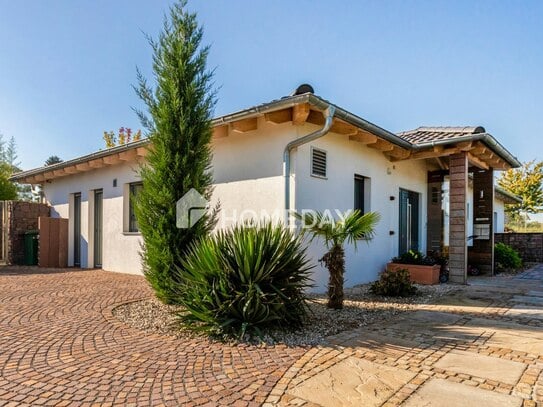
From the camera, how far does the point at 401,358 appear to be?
3.89 m

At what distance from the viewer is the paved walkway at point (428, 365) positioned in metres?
3.00

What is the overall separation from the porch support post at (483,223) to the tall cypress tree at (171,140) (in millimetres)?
9551

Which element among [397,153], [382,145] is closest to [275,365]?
[382,145]

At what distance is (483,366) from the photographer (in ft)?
12.2

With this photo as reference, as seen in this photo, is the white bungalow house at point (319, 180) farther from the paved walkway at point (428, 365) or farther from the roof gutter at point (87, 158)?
the paved walkway at point (428, 365)

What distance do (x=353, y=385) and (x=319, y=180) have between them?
16.4ft

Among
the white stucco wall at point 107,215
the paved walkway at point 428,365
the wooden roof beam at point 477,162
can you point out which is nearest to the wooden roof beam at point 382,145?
the wooden roof beam at point 477,162

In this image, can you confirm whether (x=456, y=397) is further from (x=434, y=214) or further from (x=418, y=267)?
(x=434, y=214)

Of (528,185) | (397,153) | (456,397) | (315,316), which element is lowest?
(315,316)

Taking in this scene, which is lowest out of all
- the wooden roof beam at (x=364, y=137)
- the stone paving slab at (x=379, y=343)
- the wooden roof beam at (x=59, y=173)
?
the stone paving slab at (x=379, y=343)

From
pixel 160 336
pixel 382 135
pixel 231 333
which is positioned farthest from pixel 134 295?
pixel 382 135

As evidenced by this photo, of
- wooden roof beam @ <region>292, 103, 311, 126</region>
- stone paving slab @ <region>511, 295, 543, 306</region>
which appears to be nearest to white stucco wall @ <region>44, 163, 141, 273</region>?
wooden roof beam @ <region>292, 103, 311, 126</region>

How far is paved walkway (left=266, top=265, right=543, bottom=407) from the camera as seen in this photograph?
2996mm

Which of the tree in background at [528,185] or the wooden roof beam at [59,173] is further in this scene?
the tree in background at [528,185]
